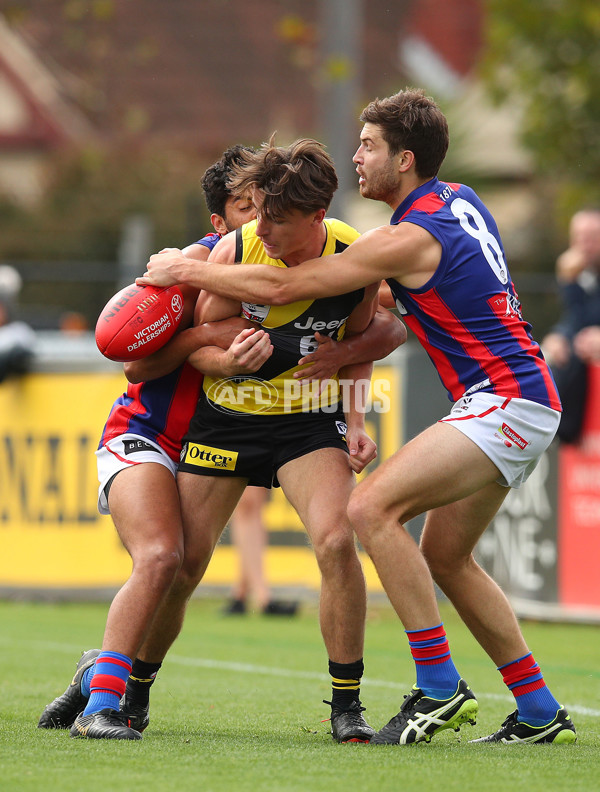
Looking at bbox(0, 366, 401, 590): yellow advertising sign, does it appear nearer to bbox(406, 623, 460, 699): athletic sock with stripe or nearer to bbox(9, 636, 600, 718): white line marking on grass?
bbox(9, 636, 600, 718): white line marking on grass

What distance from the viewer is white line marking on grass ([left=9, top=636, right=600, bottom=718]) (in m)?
6.73

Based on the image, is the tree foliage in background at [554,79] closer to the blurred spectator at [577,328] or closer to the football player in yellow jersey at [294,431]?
the blurred spectator at [577,328]

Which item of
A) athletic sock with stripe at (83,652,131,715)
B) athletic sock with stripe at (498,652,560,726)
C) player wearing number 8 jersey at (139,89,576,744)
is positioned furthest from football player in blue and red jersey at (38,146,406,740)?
athletic sock with stripe at (498,652,560,726)

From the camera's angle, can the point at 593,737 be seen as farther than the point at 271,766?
Yes

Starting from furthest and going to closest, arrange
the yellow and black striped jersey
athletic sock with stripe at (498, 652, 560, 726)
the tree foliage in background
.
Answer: the tree foliage in background → the yellow and black striped jersey → athletic sock with stripe at (498, 652, 560, 726)

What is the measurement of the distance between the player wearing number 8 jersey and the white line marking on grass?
52.8 inches

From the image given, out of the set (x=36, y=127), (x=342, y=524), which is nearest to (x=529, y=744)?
(x=342, y=524)

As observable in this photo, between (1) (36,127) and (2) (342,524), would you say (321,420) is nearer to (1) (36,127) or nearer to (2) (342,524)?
(2) (342,524)

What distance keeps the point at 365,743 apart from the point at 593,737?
0.96 metres

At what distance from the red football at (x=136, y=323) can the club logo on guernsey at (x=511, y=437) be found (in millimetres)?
1351

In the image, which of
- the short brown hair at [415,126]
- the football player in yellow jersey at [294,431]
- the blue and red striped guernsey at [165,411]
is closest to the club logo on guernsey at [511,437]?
the football player in yellow jersey at [294,431]

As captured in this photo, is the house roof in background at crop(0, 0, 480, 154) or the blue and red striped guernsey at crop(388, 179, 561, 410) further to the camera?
the house roof in background at crop(0, 0, 480, 154)

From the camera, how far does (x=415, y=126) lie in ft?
16.7

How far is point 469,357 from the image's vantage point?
510cm
